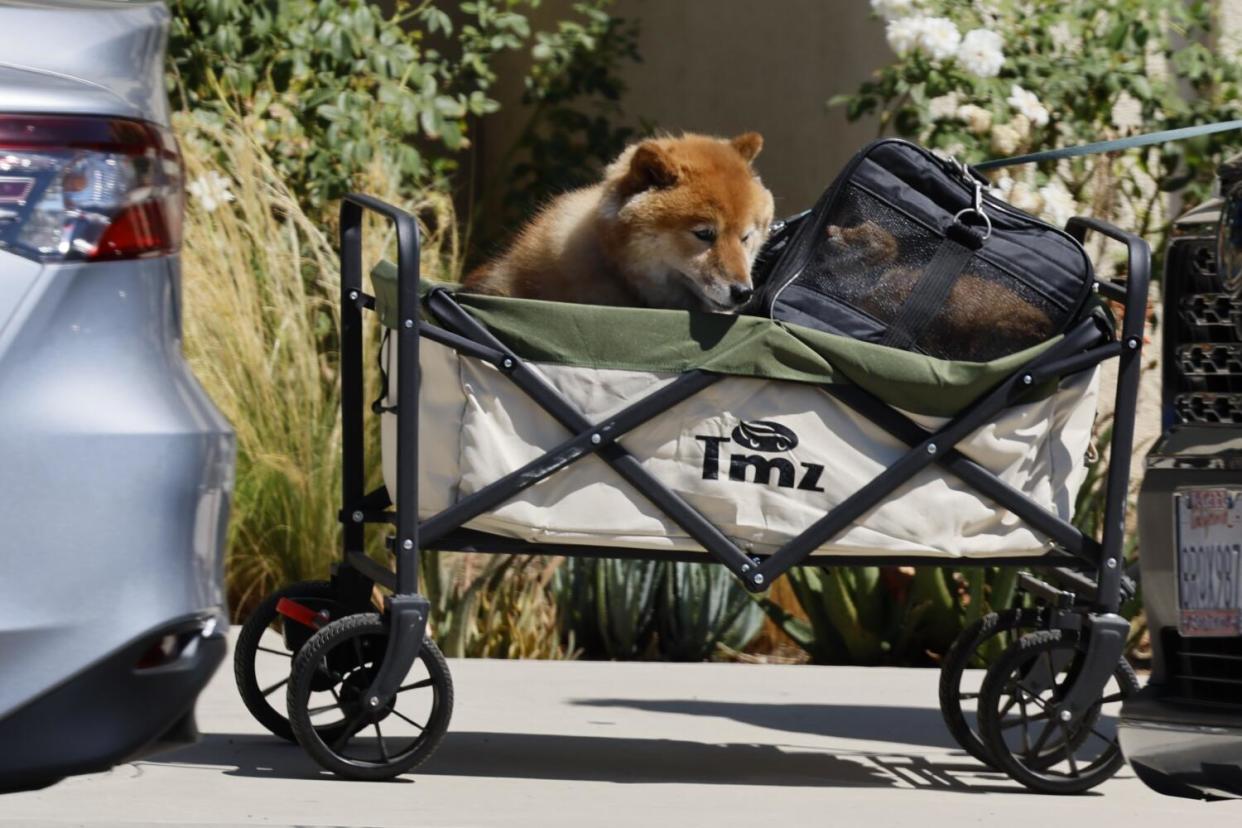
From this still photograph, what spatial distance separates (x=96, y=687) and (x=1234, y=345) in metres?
2.10

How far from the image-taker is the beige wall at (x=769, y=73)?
8.12 m

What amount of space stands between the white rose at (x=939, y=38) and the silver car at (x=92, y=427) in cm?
454

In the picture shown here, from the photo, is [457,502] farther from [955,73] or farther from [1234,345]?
[955,73]

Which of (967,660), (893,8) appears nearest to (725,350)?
(967,660)

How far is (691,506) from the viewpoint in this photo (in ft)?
13.5

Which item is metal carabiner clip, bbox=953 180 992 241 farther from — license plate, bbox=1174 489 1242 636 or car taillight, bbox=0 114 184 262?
car taillight, bbox=0 114 184 262

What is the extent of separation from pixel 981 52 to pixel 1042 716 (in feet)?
10.4

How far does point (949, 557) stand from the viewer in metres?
4.17

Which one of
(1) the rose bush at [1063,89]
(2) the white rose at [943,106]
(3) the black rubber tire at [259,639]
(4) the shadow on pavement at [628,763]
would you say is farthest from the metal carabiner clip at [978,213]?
(2) the white rose at [943,106]

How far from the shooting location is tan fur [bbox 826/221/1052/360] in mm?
4160

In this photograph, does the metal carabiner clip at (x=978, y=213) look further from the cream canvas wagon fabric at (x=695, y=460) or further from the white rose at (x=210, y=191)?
the white rose at (x=210, y=191)

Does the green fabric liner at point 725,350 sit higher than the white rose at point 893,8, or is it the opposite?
the white rose at point 893,8

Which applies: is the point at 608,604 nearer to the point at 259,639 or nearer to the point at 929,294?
the point at 259,639

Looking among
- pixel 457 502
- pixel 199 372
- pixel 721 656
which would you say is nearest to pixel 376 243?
pixel 199 372
